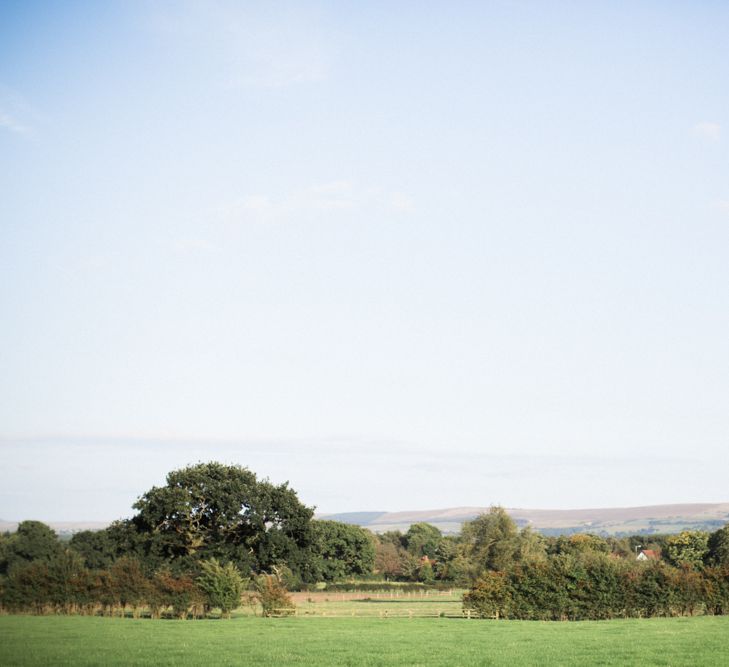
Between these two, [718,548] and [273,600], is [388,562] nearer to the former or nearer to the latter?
[718,548]

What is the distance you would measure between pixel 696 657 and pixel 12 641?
80.6 ft

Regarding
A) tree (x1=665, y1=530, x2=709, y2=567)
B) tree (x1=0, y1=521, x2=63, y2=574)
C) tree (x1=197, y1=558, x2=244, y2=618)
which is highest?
tree (x1=197, y1=558, x2=244, y2=618)

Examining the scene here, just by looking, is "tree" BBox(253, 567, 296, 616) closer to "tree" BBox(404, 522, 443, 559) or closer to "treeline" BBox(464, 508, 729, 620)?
"treeline" BBox(464, 508, 729, 620)

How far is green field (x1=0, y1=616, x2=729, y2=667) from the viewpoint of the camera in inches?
1069

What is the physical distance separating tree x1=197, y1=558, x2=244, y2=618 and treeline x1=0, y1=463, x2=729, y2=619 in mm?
63

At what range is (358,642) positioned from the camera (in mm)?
33594

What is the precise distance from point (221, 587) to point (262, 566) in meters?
22.1

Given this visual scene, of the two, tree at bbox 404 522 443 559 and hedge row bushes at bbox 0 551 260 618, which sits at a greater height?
hedge row bushes at bbox 0 551 260 618

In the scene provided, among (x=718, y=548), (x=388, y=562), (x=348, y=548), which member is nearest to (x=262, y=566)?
(x=348, y=548)

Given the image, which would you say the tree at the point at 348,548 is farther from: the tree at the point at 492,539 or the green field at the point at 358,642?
the green field at the point at 358,642

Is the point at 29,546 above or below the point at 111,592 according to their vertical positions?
below

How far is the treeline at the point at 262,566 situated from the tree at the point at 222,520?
97 millimetres

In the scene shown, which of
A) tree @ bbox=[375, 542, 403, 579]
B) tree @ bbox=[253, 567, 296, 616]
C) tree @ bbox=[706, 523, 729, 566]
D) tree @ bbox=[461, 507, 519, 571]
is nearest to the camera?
tree @ bbox=[253, 567, 296, 616]

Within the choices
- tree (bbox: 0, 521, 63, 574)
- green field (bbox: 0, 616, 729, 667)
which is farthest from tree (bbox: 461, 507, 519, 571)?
tree (bbox: 0, 521, 63, 574)
